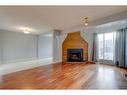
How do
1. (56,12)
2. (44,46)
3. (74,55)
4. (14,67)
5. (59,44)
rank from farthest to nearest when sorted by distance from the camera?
(44,46) → (74,55) → (59,44) → (14,67) → (56,12)

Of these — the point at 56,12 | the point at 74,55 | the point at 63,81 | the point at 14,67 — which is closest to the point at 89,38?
the point at 74,55

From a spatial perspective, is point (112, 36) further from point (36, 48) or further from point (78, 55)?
point (36, 48)

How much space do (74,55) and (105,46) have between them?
6.73 ft

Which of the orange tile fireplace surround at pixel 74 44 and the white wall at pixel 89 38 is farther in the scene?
the orange tile fireplace surround at pixel 74 44

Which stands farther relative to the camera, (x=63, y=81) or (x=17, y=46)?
(x=17, y=46)

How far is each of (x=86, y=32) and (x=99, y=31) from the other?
876mm

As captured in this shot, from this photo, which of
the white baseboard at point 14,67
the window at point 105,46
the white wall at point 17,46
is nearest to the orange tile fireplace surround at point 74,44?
the window at point 105,46

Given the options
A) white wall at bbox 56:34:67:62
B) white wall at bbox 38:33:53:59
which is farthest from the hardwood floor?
white wall at bbox 38:33:53:59

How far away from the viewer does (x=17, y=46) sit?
731cm

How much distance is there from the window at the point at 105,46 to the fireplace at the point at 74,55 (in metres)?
1.21

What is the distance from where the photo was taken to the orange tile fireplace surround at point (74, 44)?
23.7 ft

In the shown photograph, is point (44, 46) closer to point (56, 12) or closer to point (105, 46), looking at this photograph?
point (105, 46)

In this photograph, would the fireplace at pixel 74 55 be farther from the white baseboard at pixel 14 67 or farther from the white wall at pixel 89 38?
the white baseboard at pixel 14 67

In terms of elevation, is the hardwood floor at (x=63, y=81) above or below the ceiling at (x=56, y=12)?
below
